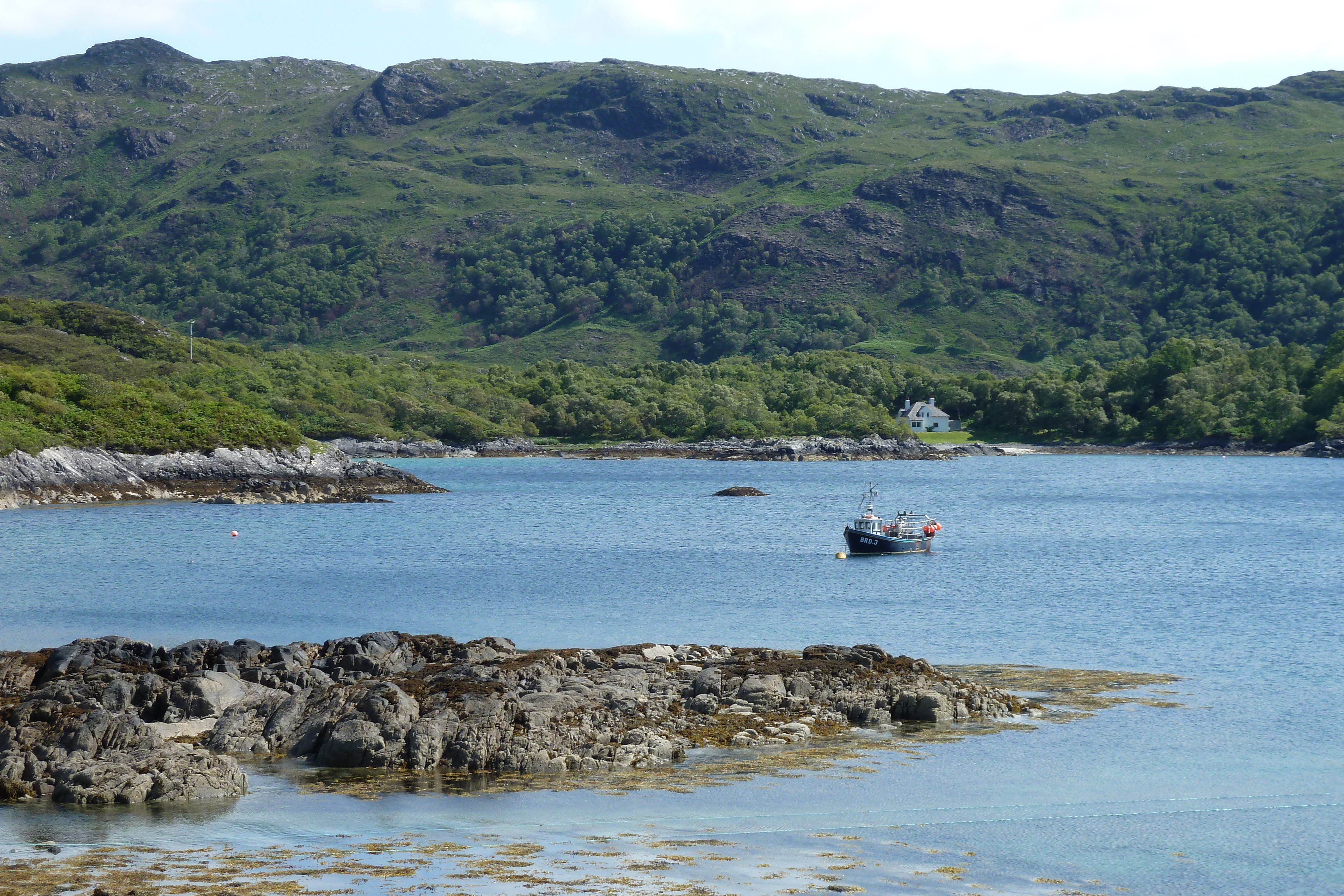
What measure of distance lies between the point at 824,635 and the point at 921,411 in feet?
538

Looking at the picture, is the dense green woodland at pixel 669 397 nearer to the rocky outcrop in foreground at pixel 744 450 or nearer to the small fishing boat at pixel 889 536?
the rocky outcrop in foreground at pixel 744 450

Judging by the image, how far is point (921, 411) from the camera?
647ft

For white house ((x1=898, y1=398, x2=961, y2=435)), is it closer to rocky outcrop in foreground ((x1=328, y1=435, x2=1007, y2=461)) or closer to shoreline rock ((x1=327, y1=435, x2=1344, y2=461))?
shoreline rock ((x1=327, y1=435, x2=1344, y2=461))

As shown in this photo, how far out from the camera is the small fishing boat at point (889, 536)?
59.5 meters

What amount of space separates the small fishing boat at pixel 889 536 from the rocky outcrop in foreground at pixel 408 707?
30723mm

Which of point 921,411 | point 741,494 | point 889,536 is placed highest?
point 921,411

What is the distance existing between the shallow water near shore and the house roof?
9778 centimetres

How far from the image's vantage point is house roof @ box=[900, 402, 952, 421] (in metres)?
197

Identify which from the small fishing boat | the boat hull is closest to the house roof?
the small fishing boat

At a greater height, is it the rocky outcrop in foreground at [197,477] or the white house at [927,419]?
the white house at [927,419]

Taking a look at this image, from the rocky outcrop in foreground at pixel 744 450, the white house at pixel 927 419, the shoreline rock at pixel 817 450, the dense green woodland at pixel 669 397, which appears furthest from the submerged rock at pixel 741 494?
the white house at pixel 927 419

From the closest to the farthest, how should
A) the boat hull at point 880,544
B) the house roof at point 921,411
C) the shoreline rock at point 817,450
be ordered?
the boat hull at point 880,544, the shoreline rock at point 817,450, the house roof at point 921,411

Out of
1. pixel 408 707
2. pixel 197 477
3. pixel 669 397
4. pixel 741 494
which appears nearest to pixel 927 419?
pixel 669 397

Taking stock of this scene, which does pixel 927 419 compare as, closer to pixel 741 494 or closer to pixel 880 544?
pixel 741 494
